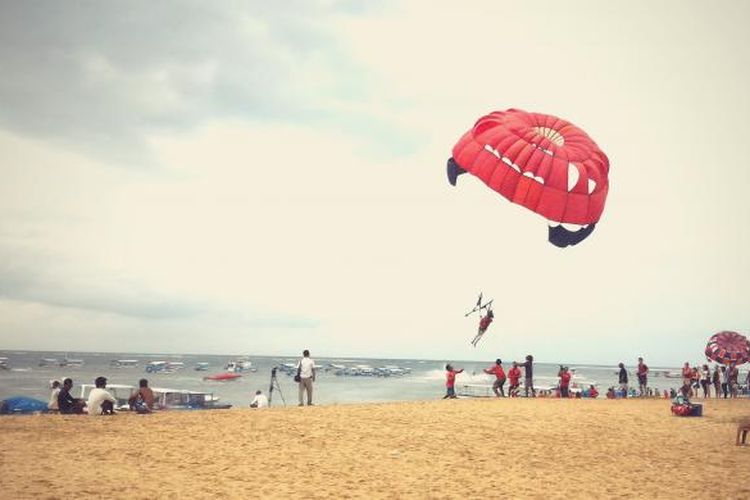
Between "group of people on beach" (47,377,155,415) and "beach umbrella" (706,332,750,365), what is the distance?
2659 cm

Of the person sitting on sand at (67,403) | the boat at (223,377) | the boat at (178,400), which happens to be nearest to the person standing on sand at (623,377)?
the person sitting on sand at (67,403)

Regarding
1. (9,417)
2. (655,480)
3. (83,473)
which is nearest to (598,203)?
(655,480)

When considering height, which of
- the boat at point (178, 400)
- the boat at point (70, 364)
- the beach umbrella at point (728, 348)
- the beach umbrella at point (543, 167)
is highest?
the beach umbrella at point (543, 167)

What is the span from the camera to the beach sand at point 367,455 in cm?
908

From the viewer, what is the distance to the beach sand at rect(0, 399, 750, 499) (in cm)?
908

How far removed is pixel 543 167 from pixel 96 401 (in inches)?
621

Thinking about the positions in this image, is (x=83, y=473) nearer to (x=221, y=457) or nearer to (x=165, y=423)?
(x=221, y=457)

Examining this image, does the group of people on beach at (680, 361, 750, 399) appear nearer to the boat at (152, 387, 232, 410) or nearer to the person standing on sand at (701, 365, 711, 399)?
the person standing on sand at (701, 365, 711, 399)

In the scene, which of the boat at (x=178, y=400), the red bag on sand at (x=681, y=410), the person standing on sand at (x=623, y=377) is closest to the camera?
the red bag on sand at (x=681, y=410)

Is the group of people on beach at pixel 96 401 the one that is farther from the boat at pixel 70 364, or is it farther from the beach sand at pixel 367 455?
the boat at pixel 70 364

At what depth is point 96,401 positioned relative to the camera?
1549cm

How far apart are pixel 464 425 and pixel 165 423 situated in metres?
8.32

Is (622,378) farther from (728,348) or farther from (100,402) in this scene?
(100,402)

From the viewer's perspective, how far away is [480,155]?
18828mm
